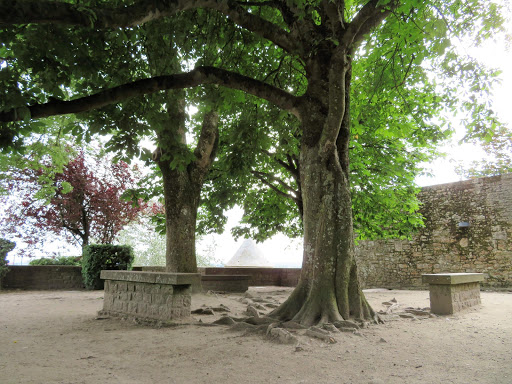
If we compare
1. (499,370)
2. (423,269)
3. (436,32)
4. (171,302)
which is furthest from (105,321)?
(423,269)

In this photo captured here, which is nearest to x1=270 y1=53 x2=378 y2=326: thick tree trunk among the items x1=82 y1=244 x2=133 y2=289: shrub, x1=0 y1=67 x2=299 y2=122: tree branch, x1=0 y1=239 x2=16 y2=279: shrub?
x1=0 y1=67 x2=299 y2=122: tree branch

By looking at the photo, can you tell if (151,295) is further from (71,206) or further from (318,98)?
(71,206)

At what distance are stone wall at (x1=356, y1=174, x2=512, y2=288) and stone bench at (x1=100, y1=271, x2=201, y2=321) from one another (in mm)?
10549

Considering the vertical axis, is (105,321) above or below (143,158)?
below

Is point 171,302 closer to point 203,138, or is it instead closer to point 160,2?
point 160,2

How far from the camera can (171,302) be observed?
17.1 ft

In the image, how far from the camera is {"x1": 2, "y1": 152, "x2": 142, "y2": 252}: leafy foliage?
13973 millimetres

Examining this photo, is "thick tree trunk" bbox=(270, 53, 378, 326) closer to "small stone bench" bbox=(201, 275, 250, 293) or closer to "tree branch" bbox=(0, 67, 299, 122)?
"tree branch" bbox=(0, 67, 299, 122)

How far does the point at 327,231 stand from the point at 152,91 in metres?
3.49

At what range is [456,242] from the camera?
1232 cm

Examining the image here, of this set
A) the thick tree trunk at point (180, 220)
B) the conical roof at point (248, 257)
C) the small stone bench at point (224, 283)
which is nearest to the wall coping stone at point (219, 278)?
the small stone bench at point (224, 283)

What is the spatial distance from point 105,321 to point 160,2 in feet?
16.0

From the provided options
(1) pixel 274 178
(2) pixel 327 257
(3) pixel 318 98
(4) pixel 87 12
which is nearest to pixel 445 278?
(2) pixel 327 257

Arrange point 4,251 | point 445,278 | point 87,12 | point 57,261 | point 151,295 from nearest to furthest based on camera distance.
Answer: point 87,12 → point 151,295 → point 445,278 → point 4,251 → point 57,261
